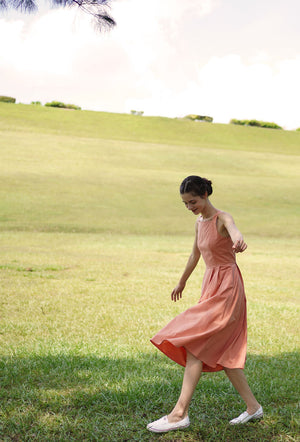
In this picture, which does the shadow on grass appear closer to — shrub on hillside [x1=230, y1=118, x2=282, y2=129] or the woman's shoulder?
the woman's shoulder

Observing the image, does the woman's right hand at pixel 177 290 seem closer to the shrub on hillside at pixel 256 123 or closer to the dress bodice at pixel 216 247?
the dress bodice at pixel 216 247

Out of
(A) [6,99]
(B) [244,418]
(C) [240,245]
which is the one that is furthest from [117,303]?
(A) [6,99]

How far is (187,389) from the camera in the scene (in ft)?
12.0

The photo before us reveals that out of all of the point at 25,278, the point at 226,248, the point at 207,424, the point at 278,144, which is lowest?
the point at 25,278

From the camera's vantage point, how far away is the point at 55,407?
416 cm

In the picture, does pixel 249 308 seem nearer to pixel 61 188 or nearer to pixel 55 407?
pixel 55 407

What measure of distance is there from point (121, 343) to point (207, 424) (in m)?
2.64

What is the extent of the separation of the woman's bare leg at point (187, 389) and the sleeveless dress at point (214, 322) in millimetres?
75

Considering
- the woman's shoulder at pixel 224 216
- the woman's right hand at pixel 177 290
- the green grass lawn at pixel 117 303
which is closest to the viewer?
the woman's shoulder at pixel 224 216

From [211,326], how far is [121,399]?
1167 mm

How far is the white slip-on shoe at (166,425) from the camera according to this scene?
368 centimetres

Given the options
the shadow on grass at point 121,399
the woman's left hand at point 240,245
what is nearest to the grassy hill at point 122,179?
the shadow on grass at point 121,399

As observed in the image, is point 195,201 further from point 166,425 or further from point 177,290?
point 166,425

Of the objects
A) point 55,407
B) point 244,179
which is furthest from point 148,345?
point 244,179
